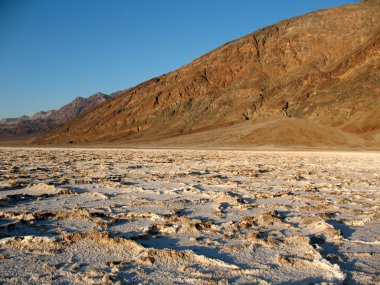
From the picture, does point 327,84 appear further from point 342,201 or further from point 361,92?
point 342,201

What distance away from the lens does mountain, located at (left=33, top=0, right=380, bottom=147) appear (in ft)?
177

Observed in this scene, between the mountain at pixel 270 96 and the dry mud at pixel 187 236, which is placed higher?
the mountain at pixel 270 96

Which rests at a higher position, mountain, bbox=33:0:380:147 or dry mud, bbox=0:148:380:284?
mountain, bbox=33:0:380:147

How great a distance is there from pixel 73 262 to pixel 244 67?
245 feet

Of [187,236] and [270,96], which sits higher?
[270,96]

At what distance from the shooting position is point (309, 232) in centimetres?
602

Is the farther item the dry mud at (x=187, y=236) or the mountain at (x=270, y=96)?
the mountain at (x=270, y=96)

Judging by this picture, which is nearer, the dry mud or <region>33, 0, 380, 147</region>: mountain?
the dry mud

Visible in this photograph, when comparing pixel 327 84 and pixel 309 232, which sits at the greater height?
pixel 327 84

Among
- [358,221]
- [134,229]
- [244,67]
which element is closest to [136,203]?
[134,229]

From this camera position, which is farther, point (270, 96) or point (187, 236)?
point (270, 96)

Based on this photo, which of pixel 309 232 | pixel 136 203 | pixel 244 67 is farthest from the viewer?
→ pixel 244 67

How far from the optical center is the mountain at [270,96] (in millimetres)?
54094

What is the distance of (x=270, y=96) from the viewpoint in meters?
67.7
